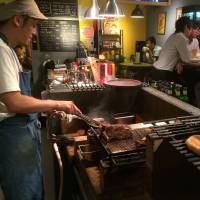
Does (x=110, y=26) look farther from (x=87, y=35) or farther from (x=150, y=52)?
(x=87, y=35)

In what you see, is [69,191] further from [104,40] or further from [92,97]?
[104,40]

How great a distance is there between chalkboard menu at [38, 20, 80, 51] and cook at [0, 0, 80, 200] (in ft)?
8.93

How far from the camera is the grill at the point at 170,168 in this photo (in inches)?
34.8

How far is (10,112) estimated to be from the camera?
1442 millimetres

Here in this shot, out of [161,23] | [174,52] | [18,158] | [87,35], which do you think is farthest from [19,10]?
[161,23]

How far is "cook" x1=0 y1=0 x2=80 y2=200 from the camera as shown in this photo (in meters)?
1.41

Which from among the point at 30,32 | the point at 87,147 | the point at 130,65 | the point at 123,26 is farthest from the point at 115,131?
the point at 123,26

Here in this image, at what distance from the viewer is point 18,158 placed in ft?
4.98

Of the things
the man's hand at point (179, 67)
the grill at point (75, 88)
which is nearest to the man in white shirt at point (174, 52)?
the man's hand at point (179, 67)

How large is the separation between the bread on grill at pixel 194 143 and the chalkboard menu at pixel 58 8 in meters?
3.74

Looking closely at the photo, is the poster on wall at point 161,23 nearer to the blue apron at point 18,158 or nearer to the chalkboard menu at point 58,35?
the chalkboard menu at point 58,35

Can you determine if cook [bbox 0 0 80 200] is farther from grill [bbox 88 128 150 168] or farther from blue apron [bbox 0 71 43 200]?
grill [bbox 88 128 150 168]

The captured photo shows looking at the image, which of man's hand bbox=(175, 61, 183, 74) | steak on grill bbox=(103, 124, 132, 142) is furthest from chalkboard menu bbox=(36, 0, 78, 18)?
steak on grill bbox=(103, 124, 132, 142)

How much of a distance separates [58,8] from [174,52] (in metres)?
2.02
